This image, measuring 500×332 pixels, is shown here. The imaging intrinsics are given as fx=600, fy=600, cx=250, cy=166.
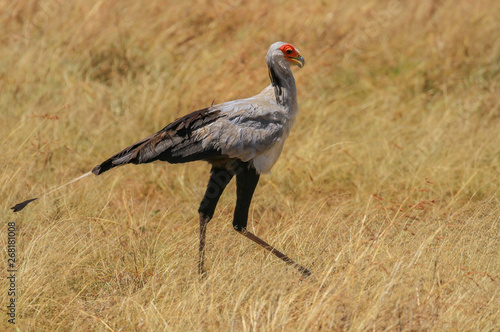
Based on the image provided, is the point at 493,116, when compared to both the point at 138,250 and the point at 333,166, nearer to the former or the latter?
the point at 333,166

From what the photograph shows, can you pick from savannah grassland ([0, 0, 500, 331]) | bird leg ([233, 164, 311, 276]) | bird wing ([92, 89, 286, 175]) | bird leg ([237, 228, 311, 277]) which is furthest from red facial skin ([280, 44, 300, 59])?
bird leg ([237, 228, 311, 277])

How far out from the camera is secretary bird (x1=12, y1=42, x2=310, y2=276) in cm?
403

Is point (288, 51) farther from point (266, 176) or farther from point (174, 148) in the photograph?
point (266, 176)

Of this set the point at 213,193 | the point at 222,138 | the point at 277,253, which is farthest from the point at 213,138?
the point at 277,253

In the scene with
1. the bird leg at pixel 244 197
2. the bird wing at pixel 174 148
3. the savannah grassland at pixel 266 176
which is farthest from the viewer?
the bird leg at pixel 244 197

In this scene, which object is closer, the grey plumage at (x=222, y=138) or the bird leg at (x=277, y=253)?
the bird leg at (x=277, y=253)

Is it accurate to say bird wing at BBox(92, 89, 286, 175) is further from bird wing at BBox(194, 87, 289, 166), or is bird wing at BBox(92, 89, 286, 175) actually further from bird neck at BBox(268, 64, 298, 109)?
bird neck at BBox(268, 64, 298, 109)

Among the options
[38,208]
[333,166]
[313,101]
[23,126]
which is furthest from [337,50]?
[38,208]

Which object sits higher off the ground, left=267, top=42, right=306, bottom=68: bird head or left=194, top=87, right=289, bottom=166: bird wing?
left=267, top=42, right=306, bottom=68: bird head

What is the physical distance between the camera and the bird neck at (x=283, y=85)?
4.36 meters

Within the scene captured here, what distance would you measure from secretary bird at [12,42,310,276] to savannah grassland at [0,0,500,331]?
0.35 meters

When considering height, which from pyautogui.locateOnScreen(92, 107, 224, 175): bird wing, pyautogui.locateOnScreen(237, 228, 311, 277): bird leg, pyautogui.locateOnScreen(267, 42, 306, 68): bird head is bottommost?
pyautogui.locateOnScreen(237, 228, 311, 277): bird leg

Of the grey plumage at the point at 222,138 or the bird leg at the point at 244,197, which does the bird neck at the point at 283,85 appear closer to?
the grey plumage at the point at 222,138

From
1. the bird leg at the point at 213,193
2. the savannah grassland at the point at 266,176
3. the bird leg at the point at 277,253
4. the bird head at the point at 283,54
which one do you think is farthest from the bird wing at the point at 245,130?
the savannah grassland at the point at 266,176
